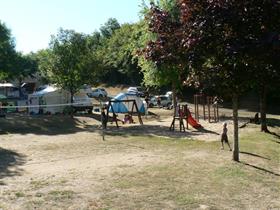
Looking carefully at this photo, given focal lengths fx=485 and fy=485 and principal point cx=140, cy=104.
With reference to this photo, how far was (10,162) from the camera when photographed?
761 inches

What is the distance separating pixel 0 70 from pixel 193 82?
140ft

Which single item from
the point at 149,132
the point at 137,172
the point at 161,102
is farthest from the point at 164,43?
the point at 161,102

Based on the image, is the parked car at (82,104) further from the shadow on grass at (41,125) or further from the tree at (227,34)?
the tree at (227,34)

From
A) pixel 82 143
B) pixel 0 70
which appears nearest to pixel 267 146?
pixel 82 143

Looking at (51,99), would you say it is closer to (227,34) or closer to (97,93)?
(97,93)

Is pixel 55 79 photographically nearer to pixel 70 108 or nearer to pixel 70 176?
pixel 70 108

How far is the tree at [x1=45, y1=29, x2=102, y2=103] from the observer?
41.9 meters

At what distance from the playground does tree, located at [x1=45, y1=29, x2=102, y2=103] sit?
13.4 metres

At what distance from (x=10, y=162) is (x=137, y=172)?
5.85 m

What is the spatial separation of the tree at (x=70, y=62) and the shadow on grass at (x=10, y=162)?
19.1 m

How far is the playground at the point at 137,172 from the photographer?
41.9 ft

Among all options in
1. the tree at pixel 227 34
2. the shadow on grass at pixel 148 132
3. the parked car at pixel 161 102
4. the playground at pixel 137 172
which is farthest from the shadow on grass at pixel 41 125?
the tree at pixel 227 34

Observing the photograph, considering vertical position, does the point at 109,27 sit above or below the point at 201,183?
above

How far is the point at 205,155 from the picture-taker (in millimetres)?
20266
